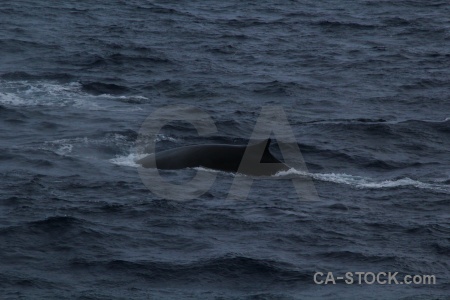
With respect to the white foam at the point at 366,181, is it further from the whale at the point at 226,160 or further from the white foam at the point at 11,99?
the white foam at the point at 11,99

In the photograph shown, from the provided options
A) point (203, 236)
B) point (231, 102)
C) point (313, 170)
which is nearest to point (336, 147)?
point (313, 170)

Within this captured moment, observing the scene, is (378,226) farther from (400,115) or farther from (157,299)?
(400,115)

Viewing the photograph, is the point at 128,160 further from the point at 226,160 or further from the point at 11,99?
the point at 11,99

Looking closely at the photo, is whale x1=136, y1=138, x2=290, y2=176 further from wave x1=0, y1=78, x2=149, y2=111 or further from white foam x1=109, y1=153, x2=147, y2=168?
wave x1=0, y1=78, x2=149, y2=111

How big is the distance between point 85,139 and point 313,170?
703cm

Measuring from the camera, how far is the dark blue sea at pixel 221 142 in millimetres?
24188

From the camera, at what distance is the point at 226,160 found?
3116 cm

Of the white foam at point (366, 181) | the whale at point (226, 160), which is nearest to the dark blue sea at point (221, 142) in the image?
the white foam at point (366, 181)

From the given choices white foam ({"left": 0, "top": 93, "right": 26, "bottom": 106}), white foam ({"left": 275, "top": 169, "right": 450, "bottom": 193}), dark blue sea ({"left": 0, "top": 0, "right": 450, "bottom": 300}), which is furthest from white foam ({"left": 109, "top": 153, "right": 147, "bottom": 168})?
white foam ({"left": 0, "top": 93, "right": 26, "bottom": 106})

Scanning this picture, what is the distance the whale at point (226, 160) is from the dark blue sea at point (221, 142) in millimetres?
444

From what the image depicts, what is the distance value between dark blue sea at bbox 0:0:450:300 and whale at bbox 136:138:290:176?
0.44 m

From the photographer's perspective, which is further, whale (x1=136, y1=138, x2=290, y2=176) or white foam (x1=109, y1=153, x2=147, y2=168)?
white foam (x1=109, y1=153, x2=147, y2=168)

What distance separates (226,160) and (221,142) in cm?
419

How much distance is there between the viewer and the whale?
1220 inches
